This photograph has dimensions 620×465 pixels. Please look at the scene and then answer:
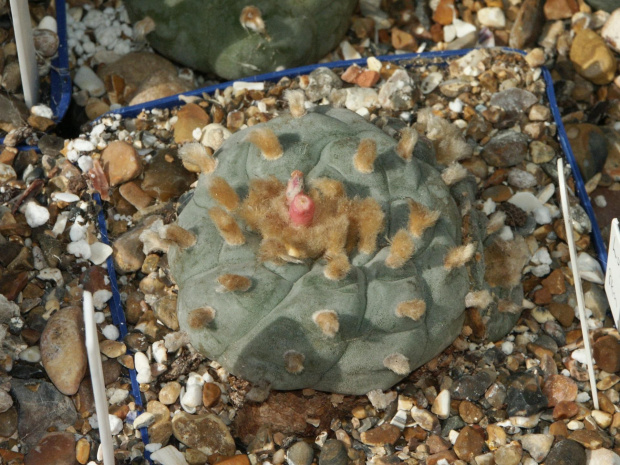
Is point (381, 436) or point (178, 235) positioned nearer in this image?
point (178, 235)

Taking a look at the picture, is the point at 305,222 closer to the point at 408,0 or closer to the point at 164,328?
the point at 164,328

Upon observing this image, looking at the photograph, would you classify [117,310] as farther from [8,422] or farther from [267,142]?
[267,142]

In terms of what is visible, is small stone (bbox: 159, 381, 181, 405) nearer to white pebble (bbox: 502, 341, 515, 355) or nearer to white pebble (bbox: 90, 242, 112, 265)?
white pebble (bbox: 90, 242, 112, 265)

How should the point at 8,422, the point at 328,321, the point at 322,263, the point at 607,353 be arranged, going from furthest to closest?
the point at 607,353 → the point at 8,422 → the point at 322,263 → the point at 328,321

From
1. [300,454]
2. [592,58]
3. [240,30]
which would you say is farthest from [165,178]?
[592,58]

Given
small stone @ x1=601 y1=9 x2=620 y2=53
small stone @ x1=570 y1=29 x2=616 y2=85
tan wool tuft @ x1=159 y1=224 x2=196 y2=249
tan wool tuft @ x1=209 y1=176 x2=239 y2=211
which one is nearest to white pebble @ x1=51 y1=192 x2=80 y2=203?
tan wool tuft @ x1=159 y1=224 x2=196 y2=249

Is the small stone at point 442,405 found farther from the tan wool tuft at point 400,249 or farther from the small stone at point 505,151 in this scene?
the small stone at point 505,151
